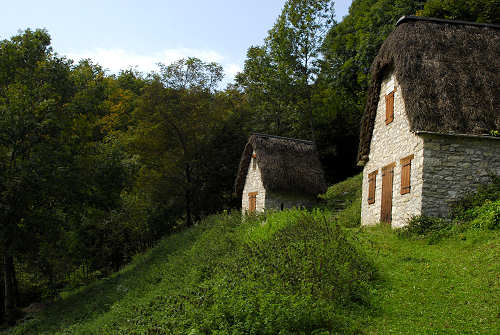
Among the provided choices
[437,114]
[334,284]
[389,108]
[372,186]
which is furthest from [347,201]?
[334,284]

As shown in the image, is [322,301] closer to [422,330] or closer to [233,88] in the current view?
[422,330]

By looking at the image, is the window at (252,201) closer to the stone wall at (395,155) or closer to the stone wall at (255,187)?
the stone wall at (255,187)

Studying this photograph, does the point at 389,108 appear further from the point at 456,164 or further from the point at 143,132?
the point at 143,132

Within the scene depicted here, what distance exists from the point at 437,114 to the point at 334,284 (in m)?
6.59

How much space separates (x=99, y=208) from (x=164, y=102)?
328 inches

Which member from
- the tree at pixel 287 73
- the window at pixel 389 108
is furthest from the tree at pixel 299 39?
the window at pixel 389 108

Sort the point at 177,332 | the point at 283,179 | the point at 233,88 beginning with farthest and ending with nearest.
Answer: the point at 233,88, the point at 283,179, the point at 177,332

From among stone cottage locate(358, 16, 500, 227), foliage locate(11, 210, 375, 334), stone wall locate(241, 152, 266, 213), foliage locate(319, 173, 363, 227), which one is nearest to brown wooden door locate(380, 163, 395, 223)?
stone cottage locate(358, 16, 500, 227)

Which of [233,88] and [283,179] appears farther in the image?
[233,88]

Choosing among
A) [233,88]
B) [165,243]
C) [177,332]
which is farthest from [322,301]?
[233,88]

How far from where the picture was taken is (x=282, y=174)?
2025 centimetres

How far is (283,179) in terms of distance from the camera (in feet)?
66.2

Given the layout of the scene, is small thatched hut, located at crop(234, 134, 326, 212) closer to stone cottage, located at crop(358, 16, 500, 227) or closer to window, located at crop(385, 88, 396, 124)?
stone cottage, located at crop(358, 16, 500, 227)

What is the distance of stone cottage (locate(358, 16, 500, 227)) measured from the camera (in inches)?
455
